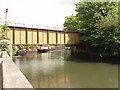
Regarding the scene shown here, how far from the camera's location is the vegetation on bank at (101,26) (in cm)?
2392

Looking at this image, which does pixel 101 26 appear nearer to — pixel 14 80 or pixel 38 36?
pixel 38 36

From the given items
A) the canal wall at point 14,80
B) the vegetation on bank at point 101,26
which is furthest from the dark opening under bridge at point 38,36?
the canal wall at point 14,80

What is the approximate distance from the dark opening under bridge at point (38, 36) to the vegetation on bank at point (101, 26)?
3.25 meters

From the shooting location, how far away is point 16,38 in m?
19.5

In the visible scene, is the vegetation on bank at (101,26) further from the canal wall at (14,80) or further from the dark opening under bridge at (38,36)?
the canal wall at (14,80)

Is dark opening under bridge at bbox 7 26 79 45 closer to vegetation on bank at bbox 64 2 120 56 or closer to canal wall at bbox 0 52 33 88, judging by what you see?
vegetation on bank at bbox 64 2 120 56

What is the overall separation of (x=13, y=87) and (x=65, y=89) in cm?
690

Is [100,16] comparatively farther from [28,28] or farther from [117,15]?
[28,28]

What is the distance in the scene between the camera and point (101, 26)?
2462 centimetres

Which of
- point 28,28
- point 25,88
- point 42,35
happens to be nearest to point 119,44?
point 42,35

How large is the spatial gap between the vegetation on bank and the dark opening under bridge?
325 cm

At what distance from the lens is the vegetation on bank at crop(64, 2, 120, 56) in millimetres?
23922

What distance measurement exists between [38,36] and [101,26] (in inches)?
435

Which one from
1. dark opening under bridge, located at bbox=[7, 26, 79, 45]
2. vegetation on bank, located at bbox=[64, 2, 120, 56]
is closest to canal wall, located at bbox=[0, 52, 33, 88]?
dark opening under bridge, located at bbox=[7, 26, 79, 45]
